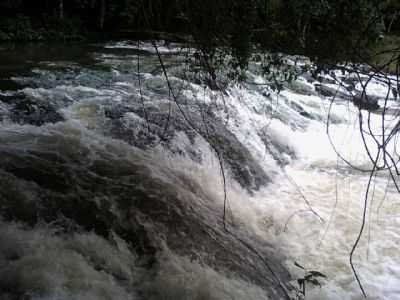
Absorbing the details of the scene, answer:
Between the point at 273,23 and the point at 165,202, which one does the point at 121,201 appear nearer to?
the point at 165,202

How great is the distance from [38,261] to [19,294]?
0.83 feet

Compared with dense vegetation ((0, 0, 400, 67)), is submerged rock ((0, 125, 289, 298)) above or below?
below

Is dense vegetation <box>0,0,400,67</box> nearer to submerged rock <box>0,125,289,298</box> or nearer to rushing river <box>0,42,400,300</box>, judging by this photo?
rushing river <box>0,42,400,300</box>

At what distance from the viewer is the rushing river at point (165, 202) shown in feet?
8.34

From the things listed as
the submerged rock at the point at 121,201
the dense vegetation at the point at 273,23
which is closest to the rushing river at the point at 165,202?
the submerged rock at the point at 121,201

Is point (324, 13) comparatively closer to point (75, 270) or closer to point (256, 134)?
point (75, 270)

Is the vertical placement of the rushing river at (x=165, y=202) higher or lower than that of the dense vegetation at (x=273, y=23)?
lower

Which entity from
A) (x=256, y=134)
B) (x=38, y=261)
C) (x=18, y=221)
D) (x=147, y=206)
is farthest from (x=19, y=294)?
(x=256, y=134)

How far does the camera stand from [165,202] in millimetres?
3385

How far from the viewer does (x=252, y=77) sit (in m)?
7.51

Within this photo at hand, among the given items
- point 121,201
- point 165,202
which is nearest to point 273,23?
point 165,202

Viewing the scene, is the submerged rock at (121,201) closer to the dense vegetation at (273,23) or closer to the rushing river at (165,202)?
the rushing river at (165,202)

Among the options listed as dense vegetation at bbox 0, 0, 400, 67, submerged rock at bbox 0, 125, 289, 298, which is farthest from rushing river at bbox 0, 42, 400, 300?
dense vegetation at bbox 0, 0, 400, 67

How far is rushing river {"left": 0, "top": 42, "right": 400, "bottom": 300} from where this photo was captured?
2.54 m
